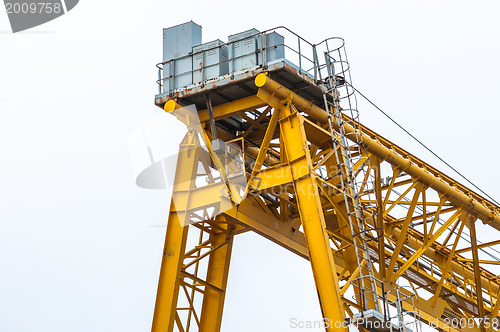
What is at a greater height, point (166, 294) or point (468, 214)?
point (468, 214)

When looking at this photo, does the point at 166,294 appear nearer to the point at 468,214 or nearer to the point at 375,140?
the point at 375,140

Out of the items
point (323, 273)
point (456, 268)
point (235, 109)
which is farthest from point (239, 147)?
point (456, 268)

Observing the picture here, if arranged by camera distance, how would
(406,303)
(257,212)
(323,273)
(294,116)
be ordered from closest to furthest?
(323,273), (294,116), (257,212), (406,303)

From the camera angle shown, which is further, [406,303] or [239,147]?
[406,303]

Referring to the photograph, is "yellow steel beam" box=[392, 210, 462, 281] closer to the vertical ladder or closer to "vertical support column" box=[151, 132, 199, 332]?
the vertical ladder

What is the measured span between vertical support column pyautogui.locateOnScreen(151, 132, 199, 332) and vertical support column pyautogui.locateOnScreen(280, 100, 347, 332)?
2.41 m

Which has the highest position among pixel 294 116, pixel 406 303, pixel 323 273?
pixel 294 116

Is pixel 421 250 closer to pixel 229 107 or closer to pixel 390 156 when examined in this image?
pixel 390 156

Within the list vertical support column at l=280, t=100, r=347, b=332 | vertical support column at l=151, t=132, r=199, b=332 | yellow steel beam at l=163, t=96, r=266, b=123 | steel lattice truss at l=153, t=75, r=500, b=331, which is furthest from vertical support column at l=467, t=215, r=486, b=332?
vertical support column at l=151, t=132, r=199, b=332

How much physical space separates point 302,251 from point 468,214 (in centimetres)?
524

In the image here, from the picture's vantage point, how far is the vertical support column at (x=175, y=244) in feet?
72.5

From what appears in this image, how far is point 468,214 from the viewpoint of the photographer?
1056 inches

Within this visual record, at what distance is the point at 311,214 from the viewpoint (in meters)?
20.9

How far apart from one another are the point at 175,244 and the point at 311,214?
3.55 meters
